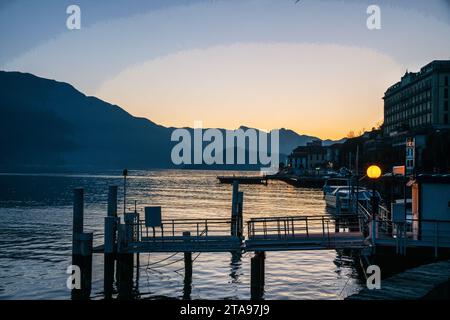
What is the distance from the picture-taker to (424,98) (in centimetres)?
15350

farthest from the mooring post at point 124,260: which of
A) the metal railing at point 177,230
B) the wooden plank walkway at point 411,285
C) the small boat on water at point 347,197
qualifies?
the small boat on water at point 347,197

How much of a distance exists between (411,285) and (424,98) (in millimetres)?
149295

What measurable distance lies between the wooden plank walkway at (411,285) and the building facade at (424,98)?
116 meters

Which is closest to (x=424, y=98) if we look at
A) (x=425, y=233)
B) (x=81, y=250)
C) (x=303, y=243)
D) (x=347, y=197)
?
(x=347, y=197)

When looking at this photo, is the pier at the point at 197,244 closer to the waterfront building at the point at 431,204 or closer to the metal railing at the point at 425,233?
the metal railing at the point at 425,233

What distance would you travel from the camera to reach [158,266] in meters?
33.6

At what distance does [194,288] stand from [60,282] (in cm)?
738

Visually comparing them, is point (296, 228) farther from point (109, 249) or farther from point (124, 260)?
point (109, 249)

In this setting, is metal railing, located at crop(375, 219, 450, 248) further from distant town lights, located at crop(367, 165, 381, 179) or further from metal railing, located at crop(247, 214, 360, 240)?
distant town lights, located at crop(367, 165, 381, 179)
